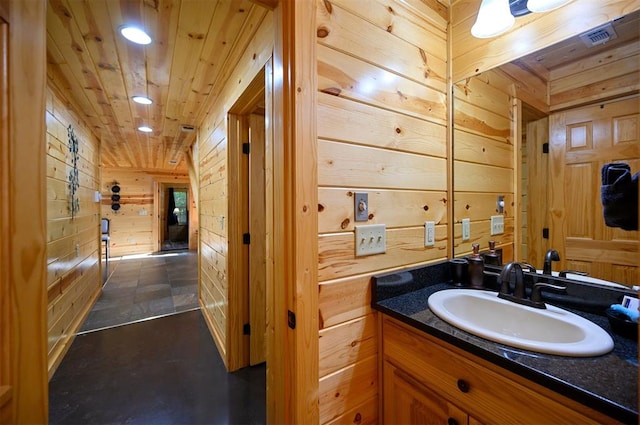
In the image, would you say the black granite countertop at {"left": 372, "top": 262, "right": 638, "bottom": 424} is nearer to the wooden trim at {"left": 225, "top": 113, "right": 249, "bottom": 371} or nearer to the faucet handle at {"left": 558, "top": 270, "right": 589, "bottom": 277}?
the faucet handle at {"left": 558, "top": 270, "right": 589, "bottom": 277}

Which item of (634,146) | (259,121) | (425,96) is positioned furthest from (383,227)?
(259,121)

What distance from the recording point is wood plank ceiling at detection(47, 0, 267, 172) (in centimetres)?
134

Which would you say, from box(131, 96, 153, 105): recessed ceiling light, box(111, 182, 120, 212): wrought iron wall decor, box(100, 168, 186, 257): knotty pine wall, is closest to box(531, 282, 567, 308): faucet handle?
box(131, 96, 153, 105): recessed ceiling light

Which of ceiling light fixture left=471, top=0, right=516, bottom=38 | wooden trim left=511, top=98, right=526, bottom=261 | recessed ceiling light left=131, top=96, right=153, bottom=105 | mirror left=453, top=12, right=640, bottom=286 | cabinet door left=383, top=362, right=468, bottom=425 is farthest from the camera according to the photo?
recessed ceiling light left=131, top=96, right=153, bottom=105

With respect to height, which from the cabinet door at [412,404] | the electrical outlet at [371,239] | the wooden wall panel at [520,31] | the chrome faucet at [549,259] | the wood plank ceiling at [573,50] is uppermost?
the wooden wall panel at [520,31]

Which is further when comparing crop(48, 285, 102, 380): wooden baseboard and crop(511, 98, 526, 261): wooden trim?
crop(48, 285, 102, 380): wooden baseboard

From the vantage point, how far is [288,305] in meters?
0.89

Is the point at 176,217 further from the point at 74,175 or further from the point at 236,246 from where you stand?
the point at 236,246

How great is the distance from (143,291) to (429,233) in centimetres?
438

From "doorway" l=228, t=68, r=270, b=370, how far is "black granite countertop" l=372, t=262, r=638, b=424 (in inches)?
53.9

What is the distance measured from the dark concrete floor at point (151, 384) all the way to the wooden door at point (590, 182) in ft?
6.20

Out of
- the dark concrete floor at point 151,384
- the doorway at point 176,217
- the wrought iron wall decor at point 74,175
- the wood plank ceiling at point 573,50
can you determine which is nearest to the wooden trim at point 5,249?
the dark concrete floor at point 151,384

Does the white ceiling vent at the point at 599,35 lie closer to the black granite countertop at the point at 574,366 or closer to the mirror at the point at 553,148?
the mirror at the point at 553,148

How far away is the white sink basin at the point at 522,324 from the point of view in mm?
676
